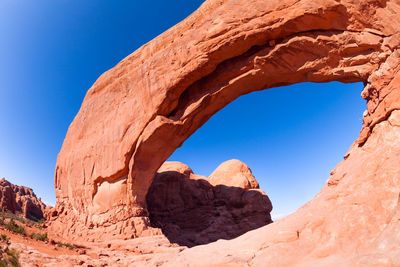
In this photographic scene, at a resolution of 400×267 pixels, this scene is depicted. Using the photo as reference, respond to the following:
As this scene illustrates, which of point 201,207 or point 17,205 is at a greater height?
point 201,207

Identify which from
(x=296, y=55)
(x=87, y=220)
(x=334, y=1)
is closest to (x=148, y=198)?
(x=87, y=220)

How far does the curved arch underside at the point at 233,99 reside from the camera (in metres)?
5.66

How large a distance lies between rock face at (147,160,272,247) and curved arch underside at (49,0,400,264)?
625 centimetres

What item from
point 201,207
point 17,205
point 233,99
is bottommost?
point 17,205

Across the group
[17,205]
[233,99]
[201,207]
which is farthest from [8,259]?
[17,205]

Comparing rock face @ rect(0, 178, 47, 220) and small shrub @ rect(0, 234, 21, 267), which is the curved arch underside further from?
rock face @ rect(0, 178, 47, 220)

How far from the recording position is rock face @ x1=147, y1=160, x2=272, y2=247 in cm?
1817

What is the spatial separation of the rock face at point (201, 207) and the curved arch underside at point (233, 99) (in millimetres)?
6251

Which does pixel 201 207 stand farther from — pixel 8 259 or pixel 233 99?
pixel 8 259

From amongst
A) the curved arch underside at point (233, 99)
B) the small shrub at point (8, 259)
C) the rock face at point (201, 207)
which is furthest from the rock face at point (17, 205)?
the small shrub at point (8, 259)

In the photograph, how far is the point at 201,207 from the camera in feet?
65.5

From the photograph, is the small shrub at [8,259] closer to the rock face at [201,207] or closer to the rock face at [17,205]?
the rock face at [201,207]

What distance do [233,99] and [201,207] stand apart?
34.9ft

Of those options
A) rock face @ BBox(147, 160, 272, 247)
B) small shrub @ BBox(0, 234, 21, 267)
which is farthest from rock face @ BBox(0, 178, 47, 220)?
small shrub @ BBox(0, 234, 21, 267)
